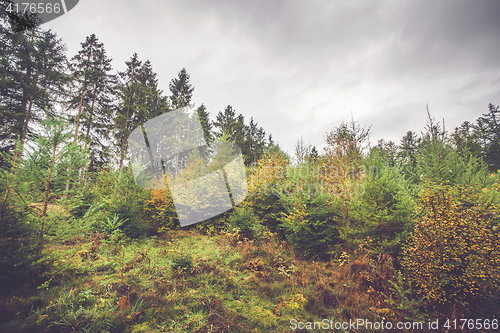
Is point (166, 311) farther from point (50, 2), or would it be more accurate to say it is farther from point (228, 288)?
point (50, 2)

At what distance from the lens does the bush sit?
150 inches

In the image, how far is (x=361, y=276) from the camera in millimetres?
6066

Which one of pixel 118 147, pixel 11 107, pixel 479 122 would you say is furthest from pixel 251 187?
pixel 479 122

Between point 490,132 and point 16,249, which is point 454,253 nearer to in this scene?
point 16,249

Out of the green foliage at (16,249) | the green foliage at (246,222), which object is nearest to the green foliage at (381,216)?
the green foliage at (246,222)

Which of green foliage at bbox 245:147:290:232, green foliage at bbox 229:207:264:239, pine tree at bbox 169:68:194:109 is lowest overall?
green foliage at bbox 229:207:264:239

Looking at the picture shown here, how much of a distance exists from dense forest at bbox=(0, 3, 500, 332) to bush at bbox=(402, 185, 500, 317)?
26 millimetres

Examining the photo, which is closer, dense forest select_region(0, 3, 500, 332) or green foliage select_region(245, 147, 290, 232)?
dense forest select_region(0, 3, 500, 332)

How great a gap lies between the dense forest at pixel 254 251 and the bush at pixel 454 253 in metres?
0.03
